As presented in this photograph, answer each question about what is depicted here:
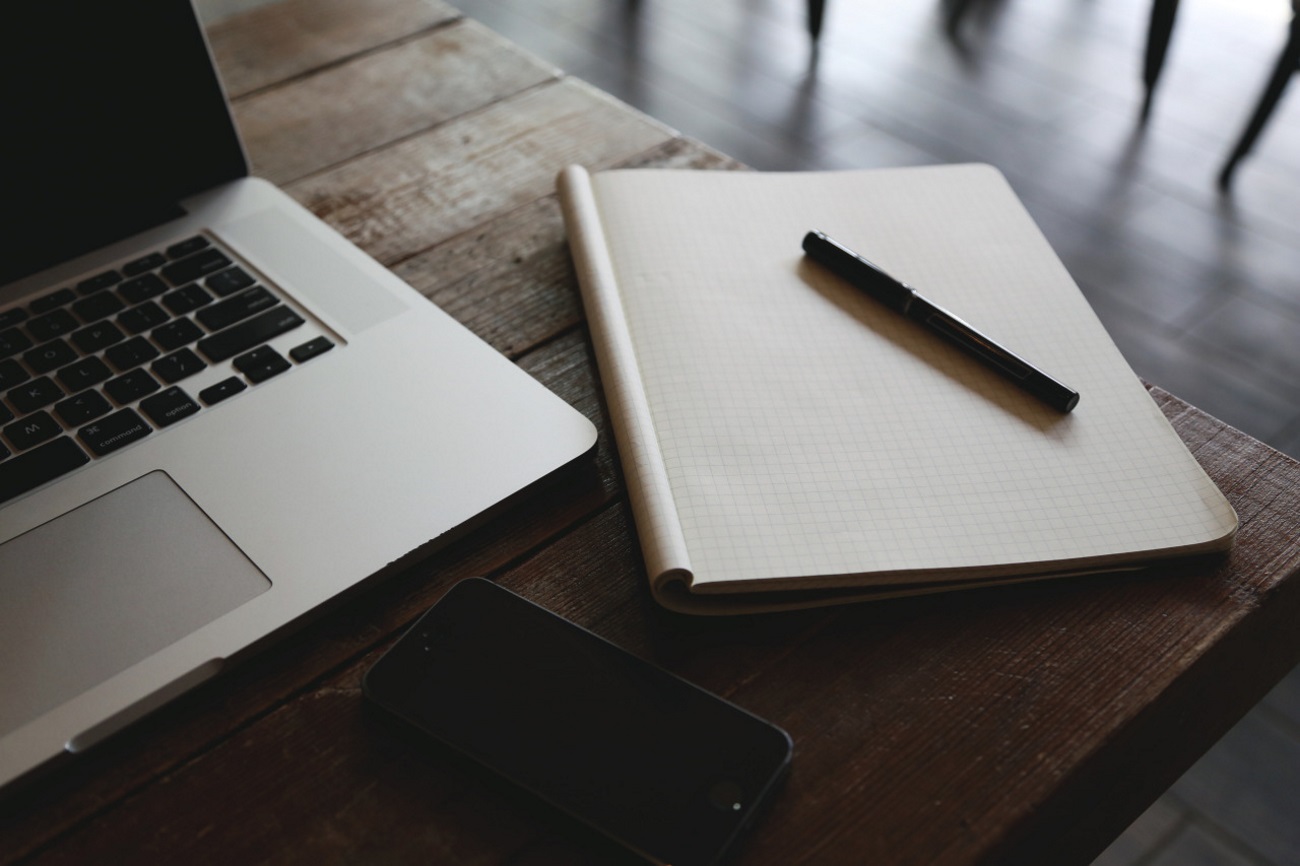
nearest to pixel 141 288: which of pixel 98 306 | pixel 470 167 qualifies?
pixel 98 306

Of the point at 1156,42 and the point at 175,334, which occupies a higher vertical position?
the point at 175,334

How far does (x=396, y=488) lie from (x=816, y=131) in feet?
5.74

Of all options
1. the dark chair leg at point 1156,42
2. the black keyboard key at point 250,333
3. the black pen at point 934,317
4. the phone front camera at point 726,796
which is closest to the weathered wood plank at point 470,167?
the black keyboard key at point 250,333

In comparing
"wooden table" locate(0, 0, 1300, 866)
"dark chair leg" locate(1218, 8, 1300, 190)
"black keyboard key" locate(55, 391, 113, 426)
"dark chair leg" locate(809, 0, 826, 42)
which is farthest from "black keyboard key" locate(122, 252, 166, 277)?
"dark chair leg" locate(809, 0, 826, 42)

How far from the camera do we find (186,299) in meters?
0.54

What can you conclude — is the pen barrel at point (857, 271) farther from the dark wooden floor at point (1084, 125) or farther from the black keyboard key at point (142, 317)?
the dark wooden floor at point (1084, 125)

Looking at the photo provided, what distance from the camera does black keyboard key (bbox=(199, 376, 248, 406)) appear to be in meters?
0.50

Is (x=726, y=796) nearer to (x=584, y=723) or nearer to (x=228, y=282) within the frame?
(x=584, y=723)

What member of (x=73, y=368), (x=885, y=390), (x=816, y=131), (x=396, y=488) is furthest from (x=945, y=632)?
(x=816, y=131)

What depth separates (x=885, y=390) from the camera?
515mm

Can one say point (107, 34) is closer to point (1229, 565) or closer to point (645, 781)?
point (645, 781)

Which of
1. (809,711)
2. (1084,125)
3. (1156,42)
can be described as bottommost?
(1084,125)

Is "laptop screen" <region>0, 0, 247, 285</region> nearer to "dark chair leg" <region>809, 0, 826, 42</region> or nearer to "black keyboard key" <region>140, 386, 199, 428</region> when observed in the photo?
"black keyboard key" <region>140, 386, 199, 428</region>

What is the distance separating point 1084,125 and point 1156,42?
0.65 feet
